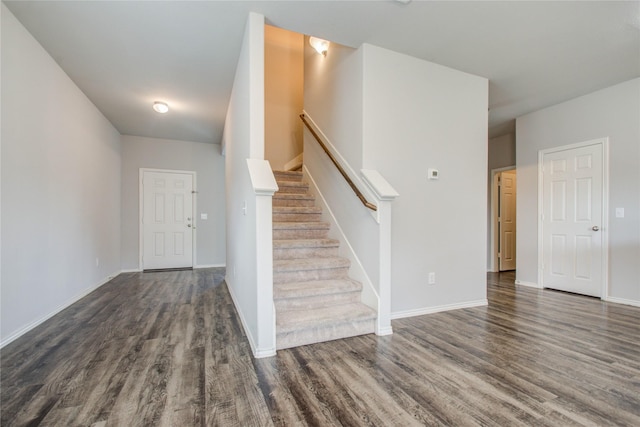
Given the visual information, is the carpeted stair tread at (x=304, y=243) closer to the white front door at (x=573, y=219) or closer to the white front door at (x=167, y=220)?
the white front door at (x=573, y=219)

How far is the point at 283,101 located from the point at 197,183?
2.43 m

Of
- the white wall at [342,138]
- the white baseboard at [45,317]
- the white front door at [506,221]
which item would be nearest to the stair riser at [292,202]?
the white wall at [342,138]

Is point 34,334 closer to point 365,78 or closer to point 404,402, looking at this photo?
point 404,402

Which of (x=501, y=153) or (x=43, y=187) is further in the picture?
(x=501, y=153)

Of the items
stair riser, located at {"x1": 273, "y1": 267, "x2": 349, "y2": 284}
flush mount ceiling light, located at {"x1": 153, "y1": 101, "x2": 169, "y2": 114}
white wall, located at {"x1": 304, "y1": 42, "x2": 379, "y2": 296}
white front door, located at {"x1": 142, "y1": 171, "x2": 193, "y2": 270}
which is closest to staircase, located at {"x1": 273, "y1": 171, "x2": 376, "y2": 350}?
stair riser, located at {"x1": 273, "y1": 267, "x2": 349, "y2": 284}

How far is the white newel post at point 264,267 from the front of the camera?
2.12 meters

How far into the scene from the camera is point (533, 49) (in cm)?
289

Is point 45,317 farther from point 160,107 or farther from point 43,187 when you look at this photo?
point 160,107

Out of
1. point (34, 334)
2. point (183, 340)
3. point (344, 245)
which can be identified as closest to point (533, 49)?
point (344, 245)

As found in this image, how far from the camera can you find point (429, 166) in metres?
3.18

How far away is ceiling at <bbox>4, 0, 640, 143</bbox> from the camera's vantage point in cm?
232

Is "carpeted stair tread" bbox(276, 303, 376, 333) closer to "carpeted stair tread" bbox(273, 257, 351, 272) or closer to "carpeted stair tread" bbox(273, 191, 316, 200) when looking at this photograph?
"carpeted stair tread" bbox(273, 257, 351, 272)

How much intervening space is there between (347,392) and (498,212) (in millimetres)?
5539

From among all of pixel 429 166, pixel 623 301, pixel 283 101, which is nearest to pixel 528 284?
pixel 623 301
